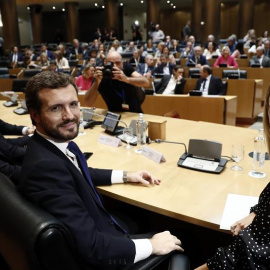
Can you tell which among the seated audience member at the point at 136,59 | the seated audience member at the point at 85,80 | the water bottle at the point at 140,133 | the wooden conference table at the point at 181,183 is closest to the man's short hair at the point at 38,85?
the wooden conference table at the point at 181,183

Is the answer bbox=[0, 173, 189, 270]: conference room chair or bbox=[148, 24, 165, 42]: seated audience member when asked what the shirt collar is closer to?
bbox=[0, 173, 189, 270]: conference room chair

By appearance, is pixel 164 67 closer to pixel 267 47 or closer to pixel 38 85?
pixel 267 47

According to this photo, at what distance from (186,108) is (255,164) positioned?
8.98ft

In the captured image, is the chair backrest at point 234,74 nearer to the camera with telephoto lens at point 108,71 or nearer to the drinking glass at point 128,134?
the camera with telephoto lens at point 108,71

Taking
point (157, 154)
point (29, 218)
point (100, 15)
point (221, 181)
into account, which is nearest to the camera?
point (29, 218)

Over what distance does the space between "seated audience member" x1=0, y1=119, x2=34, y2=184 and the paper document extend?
1.11 meters

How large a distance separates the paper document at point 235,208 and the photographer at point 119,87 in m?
A: 1.77

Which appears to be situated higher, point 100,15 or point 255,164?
point 100,15

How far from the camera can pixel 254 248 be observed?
3.28ft

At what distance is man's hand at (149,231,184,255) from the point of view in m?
1.29

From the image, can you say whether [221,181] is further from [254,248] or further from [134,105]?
[134,105]

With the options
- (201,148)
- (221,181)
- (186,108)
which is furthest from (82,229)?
(186,108)

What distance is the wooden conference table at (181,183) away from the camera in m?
1.44

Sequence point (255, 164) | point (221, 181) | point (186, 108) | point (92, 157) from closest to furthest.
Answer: point (221, 181) < point (255, 164) < point (92, 157) < point (186, 108)
